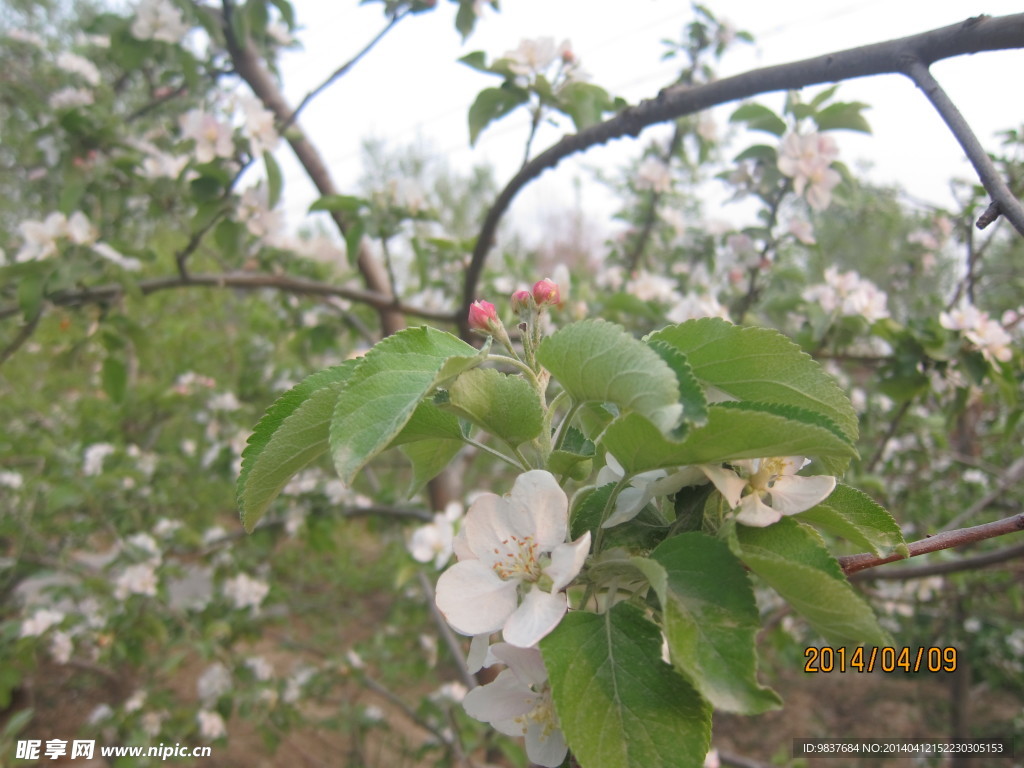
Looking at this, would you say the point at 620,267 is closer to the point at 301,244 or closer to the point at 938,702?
the point at 301,244

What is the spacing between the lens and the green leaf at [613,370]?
1.35 feet

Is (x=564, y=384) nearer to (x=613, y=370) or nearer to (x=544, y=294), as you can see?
(x=613, y=370)

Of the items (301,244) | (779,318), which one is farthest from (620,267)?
(301,244)

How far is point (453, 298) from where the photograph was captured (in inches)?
119

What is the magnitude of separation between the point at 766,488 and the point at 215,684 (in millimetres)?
2852

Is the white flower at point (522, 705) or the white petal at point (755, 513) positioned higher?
the white petal at point (755, 513)

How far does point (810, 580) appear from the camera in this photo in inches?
16.3

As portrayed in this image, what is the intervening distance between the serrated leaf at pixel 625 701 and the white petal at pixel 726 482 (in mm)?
105

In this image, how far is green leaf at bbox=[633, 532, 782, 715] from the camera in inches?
16.1

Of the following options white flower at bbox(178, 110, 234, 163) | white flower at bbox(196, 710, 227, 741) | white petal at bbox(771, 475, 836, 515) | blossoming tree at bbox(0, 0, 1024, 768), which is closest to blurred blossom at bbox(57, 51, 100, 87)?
blossoming tree at bbox(0, 0, 1024, 768)

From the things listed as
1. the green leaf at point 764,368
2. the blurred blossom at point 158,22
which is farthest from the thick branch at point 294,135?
the green leaf at point 764,368

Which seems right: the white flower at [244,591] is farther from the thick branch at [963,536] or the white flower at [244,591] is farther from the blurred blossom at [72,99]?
the thick branch at [963,536]

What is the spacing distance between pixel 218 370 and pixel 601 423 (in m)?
4.50

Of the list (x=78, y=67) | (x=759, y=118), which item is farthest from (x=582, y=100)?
(x=78, y=67)
